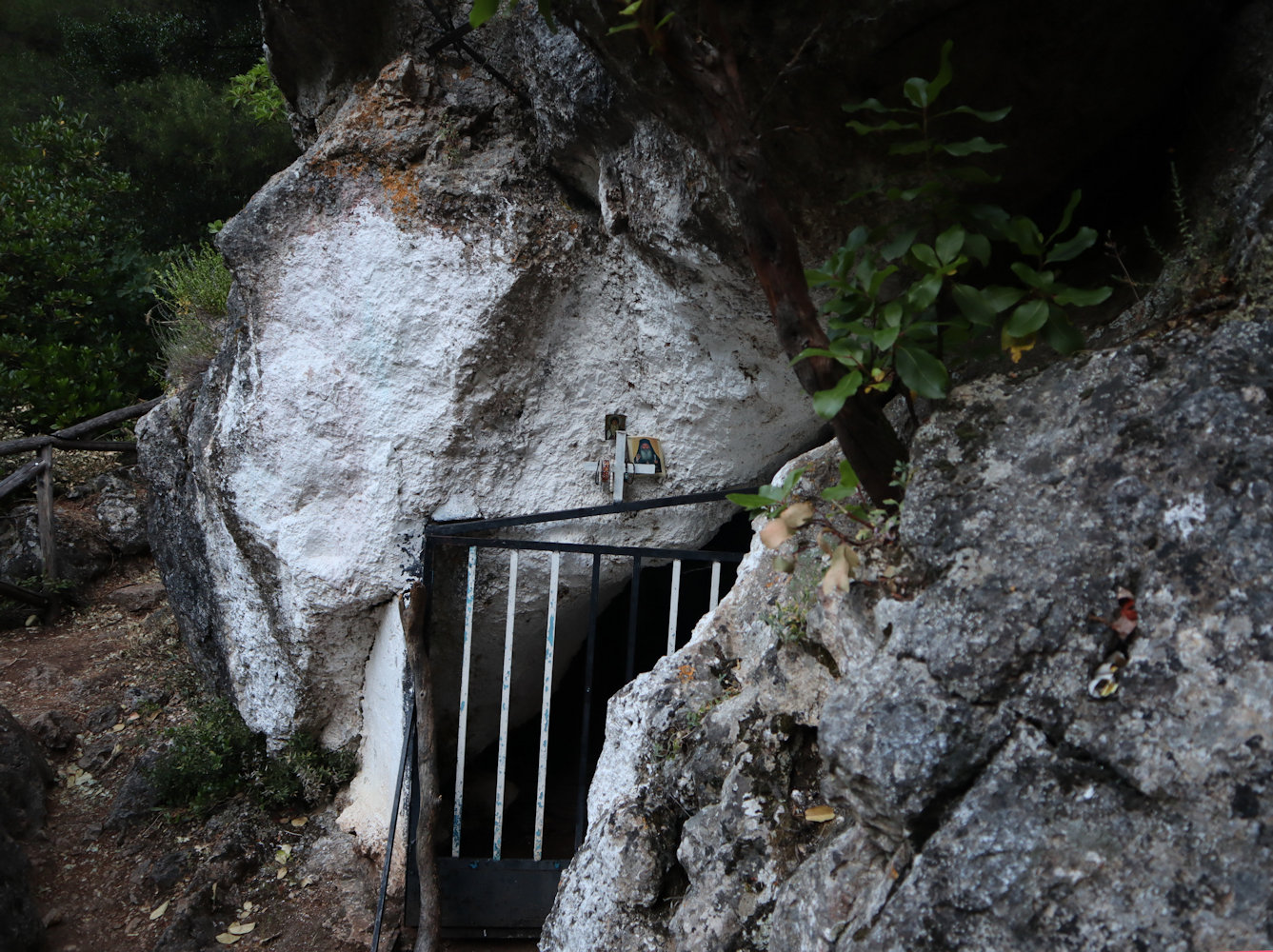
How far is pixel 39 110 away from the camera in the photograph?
8367 mm

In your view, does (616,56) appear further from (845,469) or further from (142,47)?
(142,47)

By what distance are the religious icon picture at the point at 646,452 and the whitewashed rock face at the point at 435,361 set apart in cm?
5

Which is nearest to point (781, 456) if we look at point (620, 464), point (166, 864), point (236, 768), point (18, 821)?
point (620, 464)

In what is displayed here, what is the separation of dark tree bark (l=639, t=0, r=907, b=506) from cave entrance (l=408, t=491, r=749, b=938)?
1.33 m

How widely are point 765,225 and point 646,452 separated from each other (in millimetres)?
1757

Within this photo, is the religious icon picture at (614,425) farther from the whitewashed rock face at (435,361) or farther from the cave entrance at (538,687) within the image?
the cave entrance at (538,687)

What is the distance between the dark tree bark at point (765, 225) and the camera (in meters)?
1.81

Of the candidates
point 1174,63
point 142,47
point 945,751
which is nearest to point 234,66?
point 142,47

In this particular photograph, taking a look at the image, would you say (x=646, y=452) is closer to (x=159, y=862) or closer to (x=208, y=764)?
(x=208, y=764)

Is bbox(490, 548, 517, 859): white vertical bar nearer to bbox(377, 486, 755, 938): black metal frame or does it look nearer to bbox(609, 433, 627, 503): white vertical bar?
bbox(377, 486, 755, 938): black metal frame

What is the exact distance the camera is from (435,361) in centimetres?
329

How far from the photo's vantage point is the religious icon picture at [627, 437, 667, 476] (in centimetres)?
351

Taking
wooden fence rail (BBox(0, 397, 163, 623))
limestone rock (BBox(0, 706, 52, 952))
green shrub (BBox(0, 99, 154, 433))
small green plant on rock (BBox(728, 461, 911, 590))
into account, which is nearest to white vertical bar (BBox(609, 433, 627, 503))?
small green plant on rock (BBox(728, 461, 911, 590))

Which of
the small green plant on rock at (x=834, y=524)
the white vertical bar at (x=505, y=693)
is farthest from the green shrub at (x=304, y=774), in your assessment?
the small green plant on rock at (x=834, y=524)
